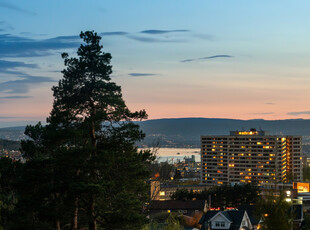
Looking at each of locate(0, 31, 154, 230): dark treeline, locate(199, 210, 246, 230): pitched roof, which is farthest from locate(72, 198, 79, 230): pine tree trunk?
locate(199, 210, 246, 230): pitched roof

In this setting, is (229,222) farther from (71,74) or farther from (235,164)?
(235,164)

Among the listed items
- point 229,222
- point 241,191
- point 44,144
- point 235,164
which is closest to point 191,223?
point 229,222

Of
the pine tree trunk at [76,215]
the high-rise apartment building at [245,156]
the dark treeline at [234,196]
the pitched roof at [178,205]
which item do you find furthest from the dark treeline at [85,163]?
the high-rise apartment building at [245,156]

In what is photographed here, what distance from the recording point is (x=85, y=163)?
18438 millimetres

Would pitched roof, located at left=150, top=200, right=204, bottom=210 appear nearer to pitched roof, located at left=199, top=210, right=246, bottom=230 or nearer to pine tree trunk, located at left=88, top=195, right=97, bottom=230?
pitched roof, located at left=199, top=210, right=246, bottom=230

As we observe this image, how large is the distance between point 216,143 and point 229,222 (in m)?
124

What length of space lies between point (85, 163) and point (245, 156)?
146097 millimetres

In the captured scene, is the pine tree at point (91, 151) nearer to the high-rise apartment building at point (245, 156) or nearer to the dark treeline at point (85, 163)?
the dark treeline at point (85, 163)

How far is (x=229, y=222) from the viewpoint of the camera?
39812 mm

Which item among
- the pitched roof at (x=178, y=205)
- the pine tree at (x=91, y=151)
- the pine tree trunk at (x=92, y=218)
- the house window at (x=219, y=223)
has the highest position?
the pine tree at (x=91, y=151)

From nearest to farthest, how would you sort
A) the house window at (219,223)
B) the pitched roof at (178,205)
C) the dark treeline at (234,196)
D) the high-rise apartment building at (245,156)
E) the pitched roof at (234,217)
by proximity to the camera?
the pitched roof at (234,217) → the house window at (219,223) → the pitched roof at (178,205) → the dark treeline at (234,196) → the high-rise apartment building at (245,156)

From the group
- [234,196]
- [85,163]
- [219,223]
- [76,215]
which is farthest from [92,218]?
[234,196]

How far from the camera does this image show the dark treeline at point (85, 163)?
1831 cm

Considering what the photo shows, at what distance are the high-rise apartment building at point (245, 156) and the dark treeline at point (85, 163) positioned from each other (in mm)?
138552
